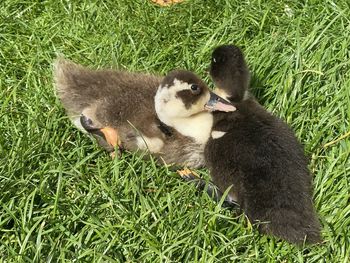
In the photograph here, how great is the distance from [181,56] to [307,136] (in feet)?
3.00

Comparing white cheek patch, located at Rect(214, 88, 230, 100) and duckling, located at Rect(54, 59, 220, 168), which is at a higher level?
white cheek patch, located at Rect(214, 88, 230, 100)

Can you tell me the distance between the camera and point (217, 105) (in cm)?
315

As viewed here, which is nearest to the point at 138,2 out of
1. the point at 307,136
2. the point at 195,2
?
the point at 195,2

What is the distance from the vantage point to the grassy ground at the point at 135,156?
2.79 meters

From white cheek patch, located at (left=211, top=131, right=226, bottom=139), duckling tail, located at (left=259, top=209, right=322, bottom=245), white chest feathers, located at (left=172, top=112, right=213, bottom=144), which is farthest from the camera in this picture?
white chest feathers, located at (left=172, top=112, right=213, bottom=144)

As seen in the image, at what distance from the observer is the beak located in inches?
123

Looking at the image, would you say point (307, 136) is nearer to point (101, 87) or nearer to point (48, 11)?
point (101, 87)

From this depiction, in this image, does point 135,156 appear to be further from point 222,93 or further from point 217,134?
point 222,93

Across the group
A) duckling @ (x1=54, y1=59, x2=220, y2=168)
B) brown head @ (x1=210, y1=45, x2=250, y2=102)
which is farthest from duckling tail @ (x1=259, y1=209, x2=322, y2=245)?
brown head @ (x1=210, y1=45, x2=250, y2=102)

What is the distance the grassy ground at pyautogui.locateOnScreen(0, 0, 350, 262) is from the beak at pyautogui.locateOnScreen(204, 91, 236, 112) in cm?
35

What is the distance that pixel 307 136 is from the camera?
10.8 feet

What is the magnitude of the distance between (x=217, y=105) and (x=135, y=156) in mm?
436

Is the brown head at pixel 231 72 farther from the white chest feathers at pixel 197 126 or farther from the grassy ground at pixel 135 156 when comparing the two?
the grassy ground at pixel 135 156

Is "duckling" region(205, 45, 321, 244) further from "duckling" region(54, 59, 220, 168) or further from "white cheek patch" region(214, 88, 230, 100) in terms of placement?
"duckling" region(54, 59, 220, 168)
